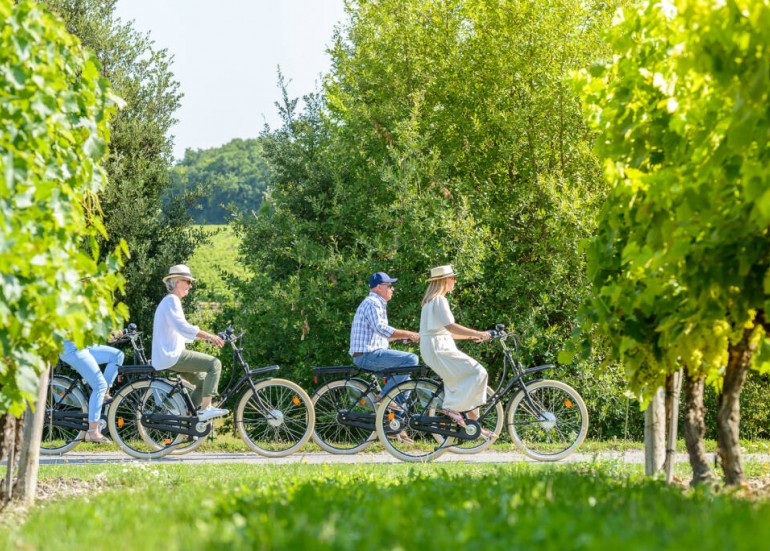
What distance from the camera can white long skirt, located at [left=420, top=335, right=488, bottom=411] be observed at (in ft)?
32.3

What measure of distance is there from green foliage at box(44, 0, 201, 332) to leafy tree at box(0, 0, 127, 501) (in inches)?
326

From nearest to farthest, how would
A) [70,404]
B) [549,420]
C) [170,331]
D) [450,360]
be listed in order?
1. [450,360]
2. [549,420]
3. [170,331]
4. [70,404]

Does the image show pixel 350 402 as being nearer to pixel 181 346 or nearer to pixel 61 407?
pixel 181 346

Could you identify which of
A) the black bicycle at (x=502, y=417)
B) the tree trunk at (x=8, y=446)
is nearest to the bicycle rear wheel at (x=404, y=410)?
the black bicycle at (x=502, y=417)

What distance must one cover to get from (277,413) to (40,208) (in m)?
5.40

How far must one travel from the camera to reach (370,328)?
10352 millimetres

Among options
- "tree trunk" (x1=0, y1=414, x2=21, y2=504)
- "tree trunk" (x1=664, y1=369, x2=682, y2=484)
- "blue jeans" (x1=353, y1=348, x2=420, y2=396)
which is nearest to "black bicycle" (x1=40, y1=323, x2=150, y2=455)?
"blue jeans" (x1=353, y1=348, x2=420, y2=396)

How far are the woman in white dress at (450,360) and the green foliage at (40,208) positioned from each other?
13.6ft

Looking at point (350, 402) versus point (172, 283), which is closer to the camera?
point (172, 283)

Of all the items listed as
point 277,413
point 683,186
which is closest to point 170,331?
point 277,413

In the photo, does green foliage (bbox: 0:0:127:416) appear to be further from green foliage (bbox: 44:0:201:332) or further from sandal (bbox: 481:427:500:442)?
green foliage (bbox: 44:0:201:332)

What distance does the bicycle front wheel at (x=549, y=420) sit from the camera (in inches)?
396

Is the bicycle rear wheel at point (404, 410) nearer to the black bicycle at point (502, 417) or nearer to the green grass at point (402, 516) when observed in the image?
the black bicycle at point (502, 417)

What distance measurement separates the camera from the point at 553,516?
4.32 metres
